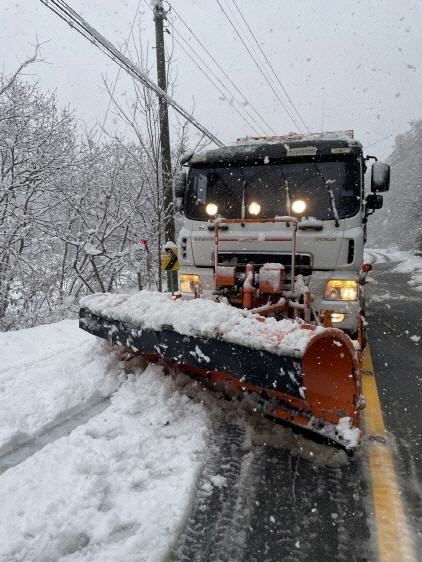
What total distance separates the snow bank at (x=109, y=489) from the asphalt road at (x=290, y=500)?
0.47 ft

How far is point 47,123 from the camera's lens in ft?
33.5

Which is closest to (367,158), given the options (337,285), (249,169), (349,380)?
(249,169)

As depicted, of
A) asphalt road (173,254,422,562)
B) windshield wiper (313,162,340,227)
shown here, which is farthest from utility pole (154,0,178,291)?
asphalt road (173,254,422,562)

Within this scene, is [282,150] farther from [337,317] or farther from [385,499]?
[385,499]

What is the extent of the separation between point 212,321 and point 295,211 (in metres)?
1.94

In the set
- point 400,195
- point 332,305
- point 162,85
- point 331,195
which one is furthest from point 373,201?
point 400,195

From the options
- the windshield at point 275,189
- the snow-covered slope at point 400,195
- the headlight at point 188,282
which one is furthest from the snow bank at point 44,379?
the snow-covered slope at point 400,195

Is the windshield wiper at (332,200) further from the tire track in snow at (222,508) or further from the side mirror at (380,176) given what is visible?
the tire track in snow at (222,508)

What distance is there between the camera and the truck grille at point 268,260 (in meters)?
4.21

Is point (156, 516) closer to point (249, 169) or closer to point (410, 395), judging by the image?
point (410, 395)

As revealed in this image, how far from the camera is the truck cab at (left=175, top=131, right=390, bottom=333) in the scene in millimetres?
4160

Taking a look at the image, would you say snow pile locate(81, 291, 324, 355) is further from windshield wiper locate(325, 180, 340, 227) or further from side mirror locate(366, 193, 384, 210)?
side mirror locate(366, 193, 384, 210)

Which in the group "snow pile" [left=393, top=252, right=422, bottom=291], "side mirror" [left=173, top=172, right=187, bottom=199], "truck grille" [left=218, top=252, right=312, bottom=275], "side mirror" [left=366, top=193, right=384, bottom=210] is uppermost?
"side mirror" [left=173, top=172, right=187, bottom=199]

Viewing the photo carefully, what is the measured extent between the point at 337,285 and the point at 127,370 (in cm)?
229
